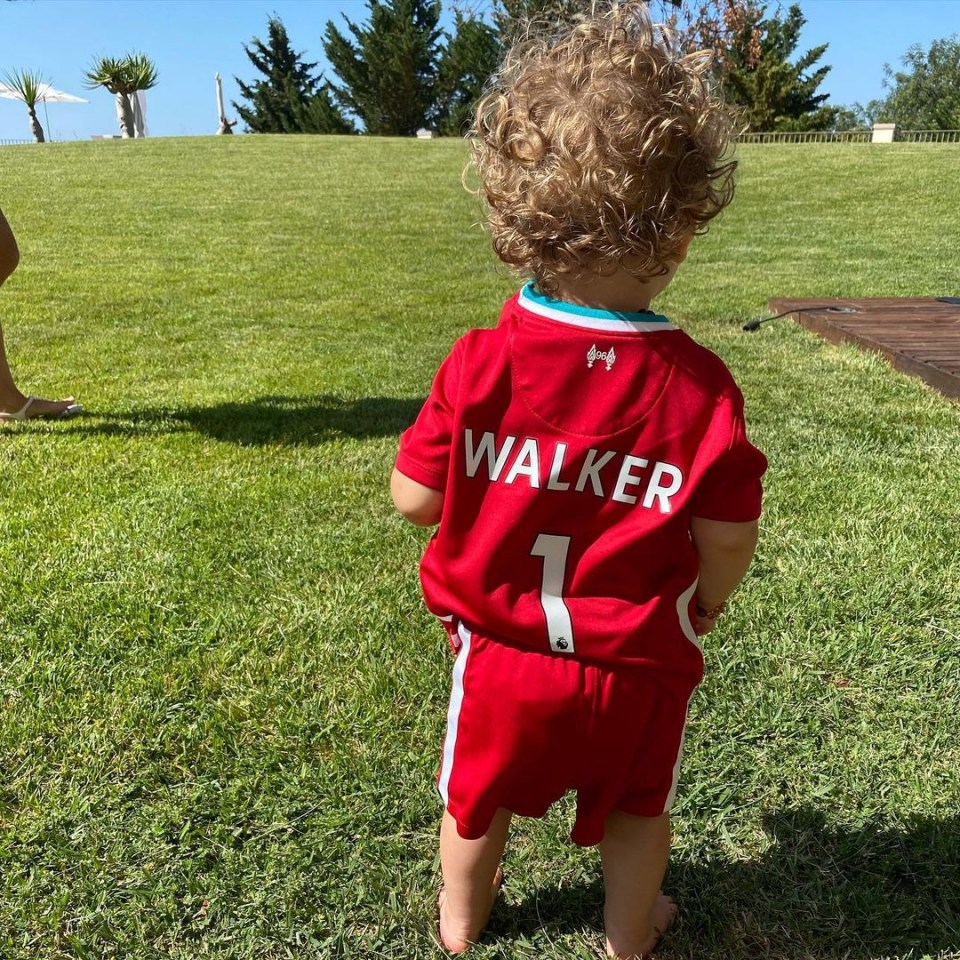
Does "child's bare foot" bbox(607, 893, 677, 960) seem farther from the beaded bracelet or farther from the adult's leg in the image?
the adult's leg

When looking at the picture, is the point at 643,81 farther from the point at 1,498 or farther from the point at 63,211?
the point at 63,211

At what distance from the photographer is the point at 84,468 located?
3744mm

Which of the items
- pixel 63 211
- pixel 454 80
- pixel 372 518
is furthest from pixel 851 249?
pixel 454 80

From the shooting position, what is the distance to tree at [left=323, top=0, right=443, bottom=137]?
41.5 m

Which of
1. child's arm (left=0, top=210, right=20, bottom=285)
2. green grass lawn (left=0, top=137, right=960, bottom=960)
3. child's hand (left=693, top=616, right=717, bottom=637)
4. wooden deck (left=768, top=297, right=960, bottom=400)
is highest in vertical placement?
child's arm (left=0, top=210, right=20, bottom=285)

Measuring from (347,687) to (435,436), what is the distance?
123 cm

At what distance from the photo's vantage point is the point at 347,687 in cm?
234

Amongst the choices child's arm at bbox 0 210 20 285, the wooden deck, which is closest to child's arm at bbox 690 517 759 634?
child's arm at bbox 0 210 20 285

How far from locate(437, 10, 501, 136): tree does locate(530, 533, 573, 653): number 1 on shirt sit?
4141 cm

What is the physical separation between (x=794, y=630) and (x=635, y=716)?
1417 millimetres

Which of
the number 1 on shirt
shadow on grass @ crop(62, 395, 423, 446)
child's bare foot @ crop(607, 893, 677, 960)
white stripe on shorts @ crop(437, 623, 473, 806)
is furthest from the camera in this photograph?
shadow on grass @ crop(62, 395, 423, 446)

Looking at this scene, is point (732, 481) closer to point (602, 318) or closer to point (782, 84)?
point (602, 318)

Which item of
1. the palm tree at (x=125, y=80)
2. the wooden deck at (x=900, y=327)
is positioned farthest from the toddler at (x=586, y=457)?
the palm tree at (x=125, y=80)

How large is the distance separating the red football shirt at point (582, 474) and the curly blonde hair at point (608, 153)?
3.8 inches
